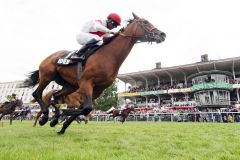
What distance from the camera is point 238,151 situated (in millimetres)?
3787

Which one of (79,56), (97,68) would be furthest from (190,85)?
(97,68)

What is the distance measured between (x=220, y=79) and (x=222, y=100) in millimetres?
3799

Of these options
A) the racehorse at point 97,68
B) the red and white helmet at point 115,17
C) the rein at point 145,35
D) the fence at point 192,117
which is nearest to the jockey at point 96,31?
the red and white helmet at point 115,17

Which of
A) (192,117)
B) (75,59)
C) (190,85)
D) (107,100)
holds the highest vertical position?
(190,85)

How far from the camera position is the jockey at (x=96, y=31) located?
20.4 feet

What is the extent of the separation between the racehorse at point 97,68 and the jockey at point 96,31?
27 centimetres

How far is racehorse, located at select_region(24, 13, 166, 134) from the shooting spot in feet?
18.8

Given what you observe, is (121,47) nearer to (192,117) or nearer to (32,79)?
(32,79)

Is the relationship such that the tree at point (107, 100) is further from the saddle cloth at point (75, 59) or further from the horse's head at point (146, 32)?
the horse's head at point (146, 32)

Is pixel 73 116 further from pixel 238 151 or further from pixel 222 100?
pixel 222 100

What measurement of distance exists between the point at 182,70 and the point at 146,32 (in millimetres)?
49479

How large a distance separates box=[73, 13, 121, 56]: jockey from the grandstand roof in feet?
150

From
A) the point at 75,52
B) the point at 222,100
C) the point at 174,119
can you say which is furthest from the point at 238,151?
the point at 222,100

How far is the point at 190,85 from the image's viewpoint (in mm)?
51000
